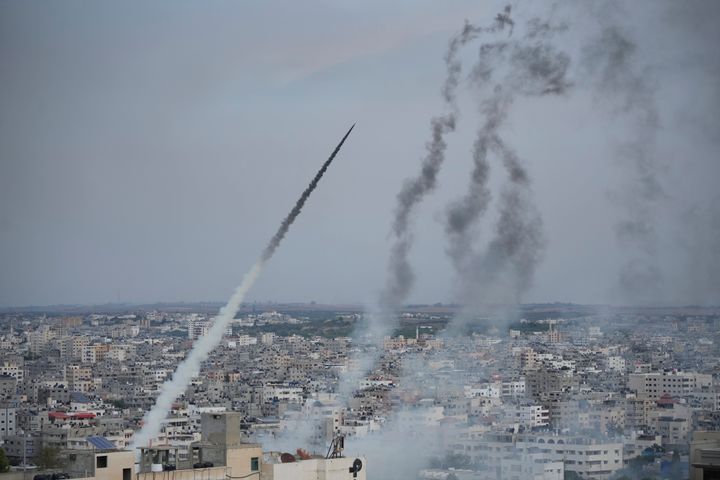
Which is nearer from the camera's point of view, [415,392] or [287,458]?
[287,458]

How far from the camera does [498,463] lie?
3456 cm

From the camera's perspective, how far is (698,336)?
56938 millimetres

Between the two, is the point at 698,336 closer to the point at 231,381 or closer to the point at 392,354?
the point at 392,354

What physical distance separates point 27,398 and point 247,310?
45095mm

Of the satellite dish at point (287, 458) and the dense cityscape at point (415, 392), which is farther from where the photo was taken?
the dense cityscape at point (415, 392)

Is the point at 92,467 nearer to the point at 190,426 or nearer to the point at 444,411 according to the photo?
the point at 190,426

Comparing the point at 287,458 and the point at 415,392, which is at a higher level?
the point at 287,458

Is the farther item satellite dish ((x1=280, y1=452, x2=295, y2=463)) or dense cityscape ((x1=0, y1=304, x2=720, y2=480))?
dense cityscape ((x1=0, y1=304, x2=720, y2=480))

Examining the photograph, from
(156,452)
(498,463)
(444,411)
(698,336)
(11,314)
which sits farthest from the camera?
(11,314)

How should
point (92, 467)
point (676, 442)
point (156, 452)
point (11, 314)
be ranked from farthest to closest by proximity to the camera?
point (11, 314)
point (676, 442)
point (156, 452)
point (92, 467)

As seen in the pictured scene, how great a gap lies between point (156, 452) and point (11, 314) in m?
48.5

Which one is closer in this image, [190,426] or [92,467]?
[92,467]

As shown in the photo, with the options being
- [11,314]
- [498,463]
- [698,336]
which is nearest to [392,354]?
[698,336]

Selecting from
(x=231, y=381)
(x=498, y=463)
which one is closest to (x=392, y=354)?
(x=231, y=381)
